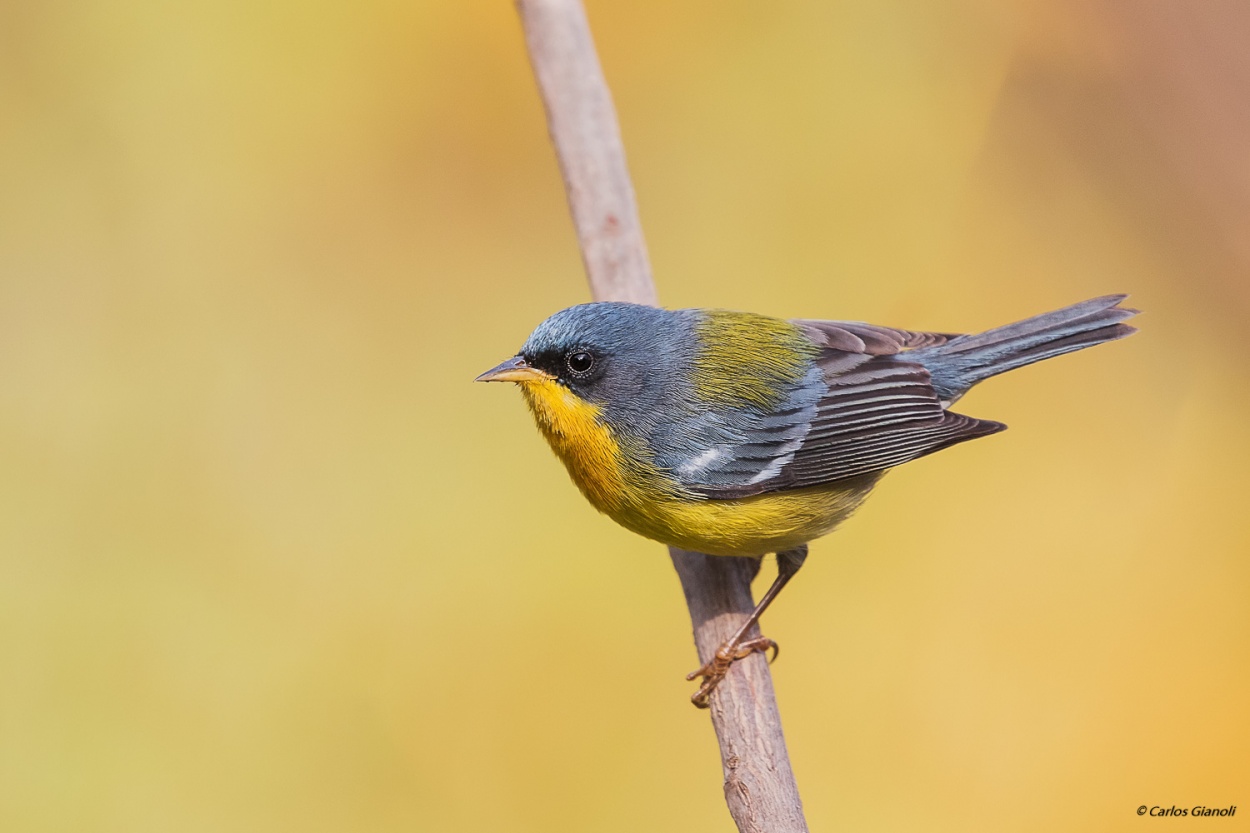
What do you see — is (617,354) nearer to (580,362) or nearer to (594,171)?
(580,362)

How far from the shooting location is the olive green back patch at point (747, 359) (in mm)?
2717

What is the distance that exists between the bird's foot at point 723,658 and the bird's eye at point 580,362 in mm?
751

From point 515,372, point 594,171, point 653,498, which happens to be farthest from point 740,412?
point 594,171

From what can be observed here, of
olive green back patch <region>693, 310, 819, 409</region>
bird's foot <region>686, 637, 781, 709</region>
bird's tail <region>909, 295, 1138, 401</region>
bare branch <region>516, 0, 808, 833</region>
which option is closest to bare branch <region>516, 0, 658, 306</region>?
bare branch <region>516, 0, 808, 833</region>

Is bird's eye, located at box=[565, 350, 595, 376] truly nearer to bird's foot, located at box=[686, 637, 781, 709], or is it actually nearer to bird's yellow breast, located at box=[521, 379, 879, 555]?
bird's yellow breast, located at box=[521, 379, 879, 555]

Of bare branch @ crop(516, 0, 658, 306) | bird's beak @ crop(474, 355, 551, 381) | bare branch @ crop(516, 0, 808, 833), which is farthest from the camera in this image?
bare branch @ crop(516, 0, 658, 306)

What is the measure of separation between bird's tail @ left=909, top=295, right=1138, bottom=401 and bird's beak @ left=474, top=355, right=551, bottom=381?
106cm

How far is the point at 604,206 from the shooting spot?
3068mm

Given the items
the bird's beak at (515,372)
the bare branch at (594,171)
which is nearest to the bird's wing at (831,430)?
the bird's beak at (515,372)

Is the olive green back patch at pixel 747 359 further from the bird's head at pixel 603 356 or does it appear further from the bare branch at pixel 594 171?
the bare branch at pixel 594 171

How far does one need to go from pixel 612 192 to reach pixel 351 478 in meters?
1.58

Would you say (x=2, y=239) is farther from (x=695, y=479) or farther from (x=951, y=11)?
(x=951, y=11)

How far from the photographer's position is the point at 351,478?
396 centimetres

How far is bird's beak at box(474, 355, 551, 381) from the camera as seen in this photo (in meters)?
2.53
